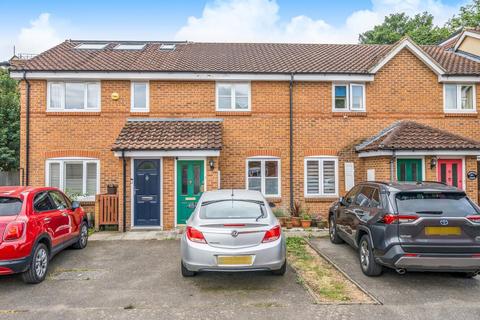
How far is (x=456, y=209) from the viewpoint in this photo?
4.79 m

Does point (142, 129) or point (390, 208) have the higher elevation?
point (142, 129)

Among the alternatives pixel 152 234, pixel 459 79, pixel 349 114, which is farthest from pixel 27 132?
pixel 459 79

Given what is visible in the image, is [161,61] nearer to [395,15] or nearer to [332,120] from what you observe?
[332,120]

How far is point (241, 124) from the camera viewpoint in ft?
34.7

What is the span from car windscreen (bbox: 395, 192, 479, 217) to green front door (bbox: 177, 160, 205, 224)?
593 cm

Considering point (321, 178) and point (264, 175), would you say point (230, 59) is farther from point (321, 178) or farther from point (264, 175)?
point (321, 178)

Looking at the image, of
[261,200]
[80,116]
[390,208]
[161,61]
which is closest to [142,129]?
[80,116]

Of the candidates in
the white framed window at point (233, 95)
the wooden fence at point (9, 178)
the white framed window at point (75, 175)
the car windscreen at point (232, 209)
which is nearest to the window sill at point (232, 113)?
the white framed window at point (233, 95)

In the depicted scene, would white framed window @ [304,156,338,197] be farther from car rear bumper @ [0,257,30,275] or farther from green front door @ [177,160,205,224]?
car rear bumper @ [0,257,30,275]

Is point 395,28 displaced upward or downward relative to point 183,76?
upward

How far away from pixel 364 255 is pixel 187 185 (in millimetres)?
5672

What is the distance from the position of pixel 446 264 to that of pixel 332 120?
6.84 m

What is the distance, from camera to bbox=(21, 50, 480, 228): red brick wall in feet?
33.4

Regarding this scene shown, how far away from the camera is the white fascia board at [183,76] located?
→ 1006cm
